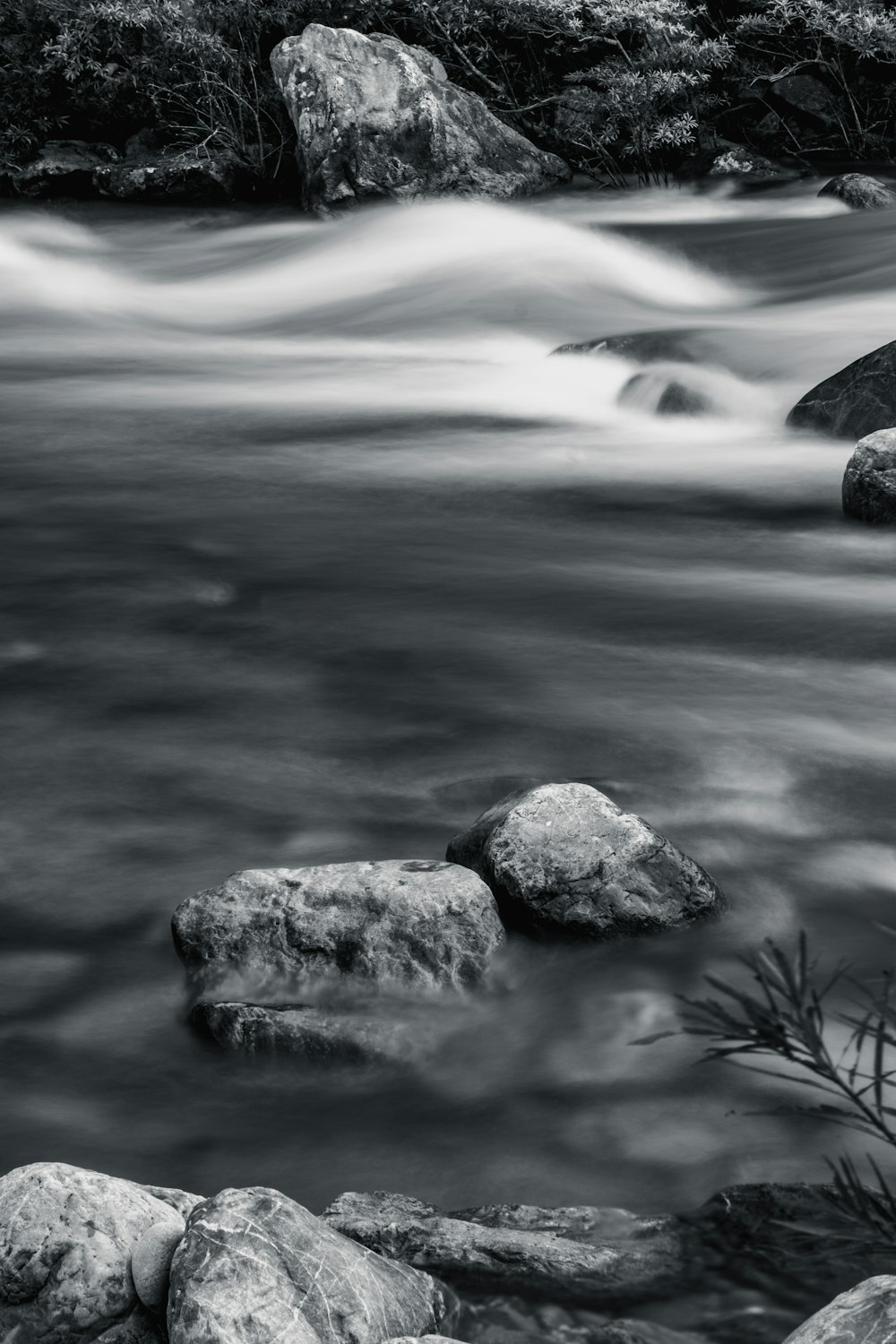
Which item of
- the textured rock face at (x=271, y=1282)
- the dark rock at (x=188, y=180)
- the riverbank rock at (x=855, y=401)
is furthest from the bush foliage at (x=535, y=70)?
the textured rock face at (x=271, y=1282)

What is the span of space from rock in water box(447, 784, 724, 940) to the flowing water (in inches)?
4.1

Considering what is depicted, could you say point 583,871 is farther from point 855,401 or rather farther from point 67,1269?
point 855,401

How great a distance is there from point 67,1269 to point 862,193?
495 inches

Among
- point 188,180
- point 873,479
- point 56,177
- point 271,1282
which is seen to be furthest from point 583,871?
point 56,177

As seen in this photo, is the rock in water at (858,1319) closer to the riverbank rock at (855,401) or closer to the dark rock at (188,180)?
the riverbank rock at (855,401)

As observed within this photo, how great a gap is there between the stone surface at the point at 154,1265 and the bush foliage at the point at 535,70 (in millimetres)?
14273

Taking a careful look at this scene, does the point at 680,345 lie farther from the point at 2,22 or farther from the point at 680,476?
the point at 2,22

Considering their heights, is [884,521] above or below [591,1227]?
above

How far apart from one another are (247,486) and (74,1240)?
5.98 m

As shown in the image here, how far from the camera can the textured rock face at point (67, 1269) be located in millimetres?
2232

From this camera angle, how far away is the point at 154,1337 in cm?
223

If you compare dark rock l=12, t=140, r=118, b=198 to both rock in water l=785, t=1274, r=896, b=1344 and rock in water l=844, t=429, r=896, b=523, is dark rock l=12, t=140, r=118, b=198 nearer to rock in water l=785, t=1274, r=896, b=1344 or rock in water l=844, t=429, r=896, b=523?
→ rock in water l=844, t=429, r=896, b=523

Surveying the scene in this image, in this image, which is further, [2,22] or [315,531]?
[2,22]

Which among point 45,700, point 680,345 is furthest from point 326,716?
point 680,345
